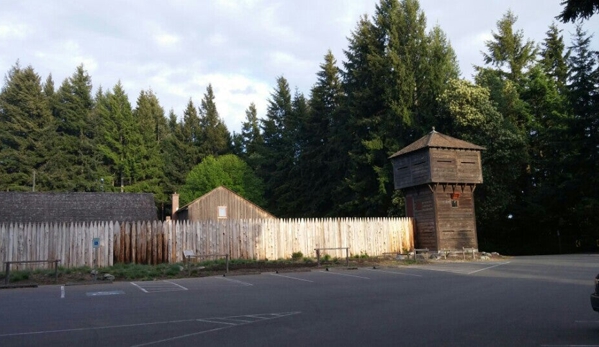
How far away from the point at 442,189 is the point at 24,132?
149 feet

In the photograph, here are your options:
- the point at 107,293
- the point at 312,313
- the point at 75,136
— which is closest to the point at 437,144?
the point at 107,293

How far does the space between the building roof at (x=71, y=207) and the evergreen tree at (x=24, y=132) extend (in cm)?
2107

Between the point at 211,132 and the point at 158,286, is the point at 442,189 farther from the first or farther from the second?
the point at 211,132

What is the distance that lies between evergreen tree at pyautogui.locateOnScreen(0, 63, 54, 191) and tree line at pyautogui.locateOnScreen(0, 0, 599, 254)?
0.45 ft

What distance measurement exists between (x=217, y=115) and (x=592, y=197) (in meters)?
47.1

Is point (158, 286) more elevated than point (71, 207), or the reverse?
point (71, 207)

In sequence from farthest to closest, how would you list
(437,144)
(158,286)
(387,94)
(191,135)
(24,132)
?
(191,135) → (24,132) → (387,94) → (437,144) → (158,286)

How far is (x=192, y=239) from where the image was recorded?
27.7 meters

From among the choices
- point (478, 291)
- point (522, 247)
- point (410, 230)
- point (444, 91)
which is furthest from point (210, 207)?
point (478, 291)

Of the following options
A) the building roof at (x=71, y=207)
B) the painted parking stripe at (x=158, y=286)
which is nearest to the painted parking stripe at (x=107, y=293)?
the painted parking stripe at (x=158, y=286)

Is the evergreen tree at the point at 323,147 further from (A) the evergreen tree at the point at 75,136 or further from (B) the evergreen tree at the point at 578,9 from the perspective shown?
(B) the evergreen tree at the point at 578,9

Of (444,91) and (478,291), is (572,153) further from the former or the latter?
(478,291)

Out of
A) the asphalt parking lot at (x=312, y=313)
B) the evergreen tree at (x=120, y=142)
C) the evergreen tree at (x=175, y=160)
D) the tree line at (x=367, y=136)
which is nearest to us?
the asphalt parking lot at (x=312, y=313)

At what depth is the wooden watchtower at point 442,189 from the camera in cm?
3231
